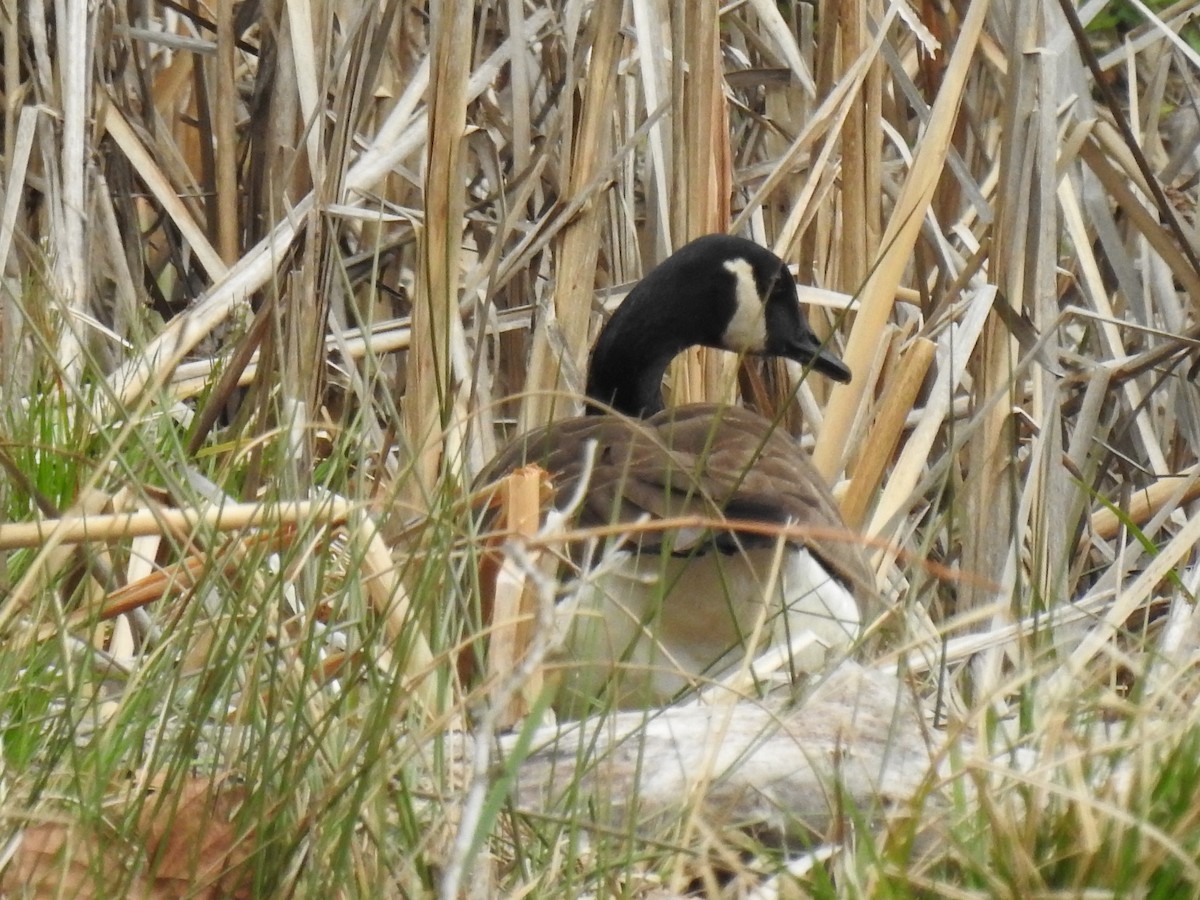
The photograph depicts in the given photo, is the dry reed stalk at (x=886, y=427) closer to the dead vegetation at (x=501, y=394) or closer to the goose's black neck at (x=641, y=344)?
the dead vegetation at (x=501, y=394)

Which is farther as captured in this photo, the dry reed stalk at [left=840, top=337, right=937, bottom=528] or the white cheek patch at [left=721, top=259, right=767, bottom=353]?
the white cheek patch at [left=721, top=259, right=767, bottom=353]

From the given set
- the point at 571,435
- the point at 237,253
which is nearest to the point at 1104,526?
the point at 571,435

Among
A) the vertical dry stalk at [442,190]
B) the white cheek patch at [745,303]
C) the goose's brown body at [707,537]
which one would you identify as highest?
the vertical dry stalk at [442,190]

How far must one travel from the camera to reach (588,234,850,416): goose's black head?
2.83 m

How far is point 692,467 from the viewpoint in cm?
186

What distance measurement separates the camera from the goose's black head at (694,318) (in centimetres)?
283

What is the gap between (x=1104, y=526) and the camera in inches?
114

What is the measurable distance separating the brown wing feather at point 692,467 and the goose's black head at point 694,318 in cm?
43

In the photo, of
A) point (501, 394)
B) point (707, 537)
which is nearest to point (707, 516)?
point (707, 537)

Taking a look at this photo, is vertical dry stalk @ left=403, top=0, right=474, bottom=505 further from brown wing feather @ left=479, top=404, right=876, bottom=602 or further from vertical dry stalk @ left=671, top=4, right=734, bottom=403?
vertical dry stalk @ left=671, top=4, right=734, bottom=403

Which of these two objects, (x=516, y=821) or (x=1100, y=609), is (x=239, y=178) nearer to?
(x=1100, y=609)

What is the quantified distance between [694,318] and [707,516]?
1310mm

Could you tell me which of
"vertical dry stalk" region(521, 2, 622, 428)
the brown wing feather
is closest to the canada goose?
the brown wing feather

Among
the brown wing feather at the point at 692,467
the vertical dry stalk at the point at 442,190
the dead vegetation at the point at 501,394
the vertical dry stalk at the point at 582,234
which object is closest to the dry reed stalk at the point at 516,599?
the dead vegetation at the point at 501,394
